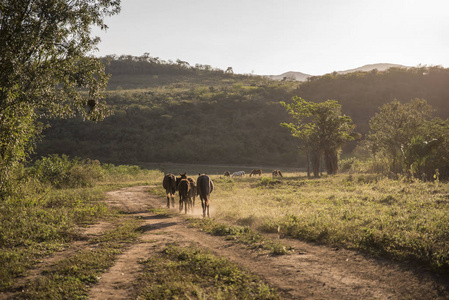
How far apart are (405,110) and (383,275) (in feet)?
85.8

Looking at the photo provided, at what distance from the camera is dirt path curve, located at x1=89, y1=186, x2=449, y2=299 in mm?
5680

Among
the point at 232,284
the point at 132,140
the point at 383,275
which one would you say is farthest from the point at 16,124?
the point at 132,140

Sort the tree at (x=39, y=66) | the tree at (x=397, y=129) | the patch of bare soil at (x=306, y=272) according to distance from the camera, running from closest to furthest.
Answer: the patch of bare soil at (x=306, y=272), the tree at (x=39, y=66), the tree at (x=397, y=129)

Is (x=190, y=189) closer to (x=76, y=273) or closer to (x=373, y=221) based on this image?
(x=373, y=221)

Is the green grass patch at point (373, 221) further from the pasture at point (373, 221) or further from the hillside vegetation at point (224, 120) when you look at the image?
the hillside vegetation at point (224, 120)

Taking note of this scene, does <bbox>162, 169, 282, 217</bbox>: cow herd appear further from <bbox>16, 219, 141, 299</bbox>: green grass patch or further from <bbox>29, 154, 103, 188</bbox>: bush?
<bbox>29, 154, 103, 188</bbox>: bush

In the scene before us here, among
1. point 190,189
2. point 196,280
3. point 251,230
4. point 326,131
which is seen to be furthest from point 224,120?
point 196,280

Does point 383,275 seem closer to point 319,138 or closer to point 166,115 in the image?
point 319,138

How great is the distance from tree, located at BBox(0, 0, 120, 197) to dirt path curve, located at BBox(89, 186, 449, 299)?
690 cm

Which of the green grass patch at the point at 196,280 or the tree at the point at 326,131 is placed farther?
the tree at the point at 326,131

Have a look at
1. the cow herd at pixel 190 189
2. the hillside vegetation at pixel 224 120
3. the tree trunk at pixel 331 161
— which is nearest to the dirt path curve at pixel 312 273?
the cow herd at pixel 190 189

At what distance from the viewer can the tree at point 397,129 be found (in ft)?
84.6

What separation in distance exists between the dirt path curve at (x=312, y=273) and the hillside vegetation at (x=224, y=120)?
51.9 m

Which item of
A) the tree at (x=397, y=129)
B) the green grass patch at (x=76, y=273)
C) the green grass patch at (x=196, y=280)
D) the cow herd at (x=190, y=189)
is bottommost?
the green grass patch at (x=196, y=280)
